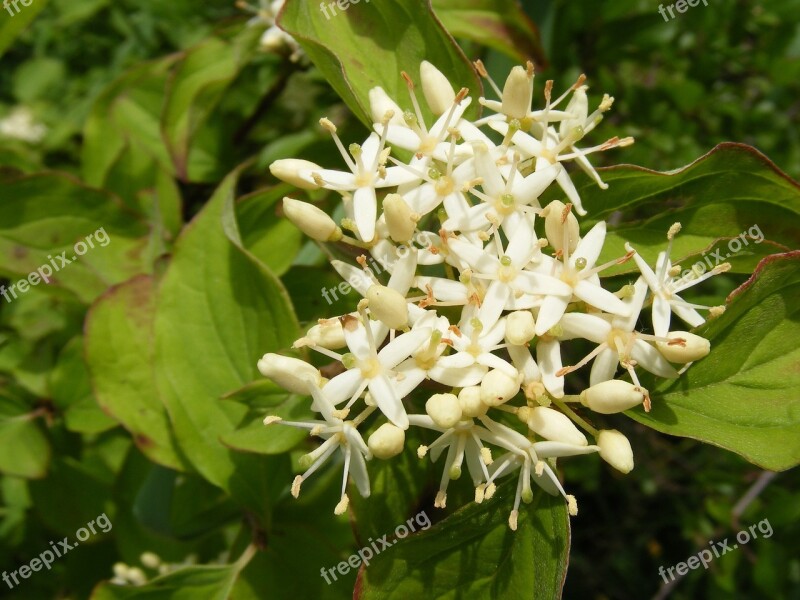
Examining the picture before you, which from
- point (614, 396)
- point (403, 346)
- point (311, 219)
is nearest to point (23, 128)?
point (311, 219)

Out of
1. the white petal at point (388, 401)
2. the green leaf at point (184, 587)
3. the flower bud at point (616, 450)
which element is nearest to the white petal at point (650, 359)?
the flower bud at point (616, 450)

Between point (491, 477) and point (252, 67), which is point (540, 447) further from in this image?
point (252, 67)

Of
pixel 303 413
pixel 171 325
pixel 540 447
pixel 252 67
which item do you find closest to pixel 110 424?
pixel 171 325

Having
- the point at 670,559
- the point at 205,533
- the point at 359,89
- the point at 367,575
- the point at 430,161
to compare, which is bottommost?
the point at 670,559

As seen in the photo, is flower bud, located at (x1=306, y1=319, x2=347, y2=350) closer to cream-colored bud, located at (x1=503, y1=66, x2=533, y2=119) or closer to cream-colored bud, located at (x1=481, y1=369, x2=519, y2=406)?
cream-colored bud, located at (x1=481, y1=369, x2=519, y2=406)

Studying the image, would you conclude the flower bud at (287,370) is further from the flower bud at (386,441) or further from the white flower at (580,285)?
the white flower at (580,285)

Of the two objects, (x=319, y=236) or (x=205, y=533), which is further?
(x=205, y=533)

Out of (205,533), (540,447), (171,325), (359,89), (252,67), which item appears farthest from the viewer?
(252,67)
